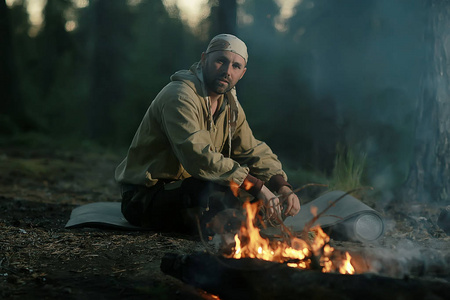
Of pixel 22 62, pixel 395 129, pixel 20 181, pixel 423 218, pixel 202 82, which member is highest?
pixel 22 62

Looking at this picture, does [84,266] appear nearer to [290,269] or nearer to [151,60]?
[290,269]

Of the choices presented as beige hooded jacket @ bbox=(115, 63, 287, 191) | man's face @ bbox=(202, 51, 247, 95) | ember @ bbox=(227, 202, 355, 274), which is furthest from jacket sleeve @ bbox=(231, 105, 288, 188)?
ember @ bbox=(227, 202, 355, 274)

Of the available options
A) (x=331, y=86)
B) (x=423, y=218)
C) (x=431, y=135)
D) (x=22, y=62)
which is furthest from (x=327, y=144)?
Answer: (x=22, y=62)

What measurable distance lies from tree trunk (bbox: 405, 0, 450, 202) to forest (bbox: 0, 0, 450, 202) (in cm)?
1

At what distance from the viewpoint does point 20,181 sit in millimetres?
7367

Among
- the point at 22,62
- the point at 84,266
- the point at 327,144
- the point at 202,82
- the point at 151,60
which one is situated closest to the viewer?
the point at 84,266

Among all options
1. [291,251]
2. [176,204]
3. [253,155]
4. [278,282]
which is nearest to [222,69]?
[253,155]

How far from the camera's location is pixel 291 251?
8.66 ft

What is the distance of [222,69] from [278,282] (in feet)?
6.12

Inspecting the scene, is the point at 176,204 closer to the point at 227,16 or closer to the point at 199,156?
the point at 199,156

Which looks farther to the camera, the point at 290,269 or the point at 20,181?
the point at 20,181

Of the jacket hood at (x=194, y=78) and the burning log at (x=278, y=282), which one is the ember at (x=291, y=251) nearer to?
the burning log at (x=278, y=282)

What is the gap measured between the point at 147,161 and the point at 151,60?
14.8 meters

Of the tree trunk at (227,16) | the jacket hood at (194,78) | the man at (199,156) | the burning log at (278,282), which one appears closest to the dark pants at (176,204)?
the man at (199,156)
